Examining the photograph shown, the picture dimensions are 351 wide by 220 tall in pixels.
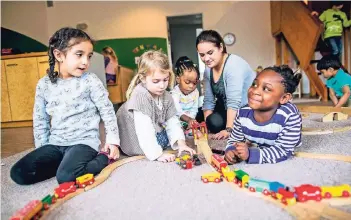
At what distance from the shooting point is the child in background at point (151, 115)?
115cm

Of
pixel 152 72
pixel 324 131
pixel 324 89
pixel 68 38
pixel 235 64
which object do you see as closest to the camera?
pixel 68 38

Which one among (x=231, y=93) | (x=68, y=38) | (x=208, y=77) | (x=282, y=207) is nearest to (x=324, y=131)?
(x=231, y=93)

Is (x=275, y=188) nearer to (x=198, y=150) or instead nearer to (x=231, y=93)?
(x=198, y=150)

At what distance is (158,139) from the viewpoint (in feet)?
4.21

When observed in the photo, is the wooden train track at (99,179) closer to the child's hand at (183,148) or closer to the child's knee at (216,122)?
the child's hand at (183,148)

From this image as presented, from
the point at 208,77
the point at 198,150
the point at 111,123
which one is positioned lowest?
the point at 198,150

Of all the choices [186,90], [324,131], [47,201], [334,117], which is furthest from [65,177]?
[334,117]

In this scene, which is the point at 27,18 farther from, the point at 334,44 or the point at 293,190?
the point at 293,190

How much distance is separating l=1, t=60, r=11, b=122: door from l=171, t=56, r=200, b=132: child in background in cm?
183

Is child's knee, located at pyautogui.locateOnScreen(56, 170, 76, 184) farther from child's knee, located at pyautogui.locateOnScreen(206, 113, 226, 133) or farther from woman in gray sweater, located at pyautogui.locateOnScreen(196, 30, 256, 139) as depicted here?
child's knee, located at pyautogui.locateOnScreen(206, 113, 226, 133)

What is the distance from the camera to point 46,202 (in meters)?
0.75

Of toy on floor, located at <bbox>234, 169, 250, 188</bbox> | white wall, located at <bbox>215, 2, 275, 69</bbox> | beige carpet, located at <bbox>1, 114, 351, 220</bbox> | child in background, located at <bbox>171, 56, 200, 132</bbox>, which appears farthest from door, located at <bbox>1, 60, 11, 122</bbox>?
white wall, located at <bbox>215, 2, 275, 69</bbox>

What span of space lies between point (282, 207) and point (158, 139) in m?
0.68

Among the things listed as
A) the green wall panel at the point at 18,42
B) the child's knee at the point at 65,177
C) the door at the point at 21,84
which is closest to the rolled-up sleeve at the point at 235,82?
Result: the child's knee at the point at 65,177
